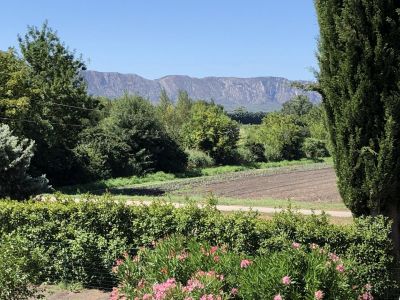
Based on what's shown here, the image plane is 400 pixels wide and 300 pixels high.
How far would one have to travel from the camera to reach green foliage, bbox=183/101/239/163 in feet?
171

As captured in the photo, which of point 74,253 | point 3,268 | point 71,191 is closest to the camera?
point 3,268

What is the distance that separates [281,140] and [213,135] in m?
11.9

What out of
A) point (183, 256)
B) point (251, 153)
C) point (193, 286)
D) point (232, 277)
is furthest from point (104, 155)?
point (193, 286)

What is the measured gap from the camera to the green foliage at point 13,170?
1415 cm

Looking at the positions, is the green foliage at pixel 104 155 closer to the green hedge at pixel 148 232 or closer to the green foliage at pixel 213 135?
the green foliage at pixel 213 135

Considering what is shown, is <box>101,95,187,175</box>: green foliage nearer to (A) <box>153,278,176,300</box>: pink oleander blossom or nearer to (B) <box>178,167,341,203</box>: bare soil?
(B) <box>178,167,341,203</box>: bare soil

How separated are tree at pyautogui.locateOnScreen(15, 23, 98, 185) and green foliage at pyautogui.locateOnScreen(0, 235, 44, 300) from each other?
87.1ft

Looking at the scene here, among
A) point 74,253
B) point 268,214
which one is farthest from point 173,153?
point 74,253

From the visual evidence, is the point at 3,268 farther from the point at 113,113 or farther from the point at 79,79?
the point at 113,113

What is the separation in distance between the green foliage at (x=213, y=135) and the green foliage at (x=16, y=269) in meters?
45.2

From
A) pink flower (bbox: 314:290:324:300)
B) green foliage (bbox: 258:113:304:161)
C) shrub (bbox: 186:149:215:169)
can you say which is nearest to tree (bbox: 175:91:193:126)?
green foliage (bbox: 258:113:304:161)

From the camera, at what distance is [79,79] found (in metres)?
37.3

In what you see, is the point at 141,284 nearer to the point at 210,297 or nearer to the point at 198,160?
the point at 210,297

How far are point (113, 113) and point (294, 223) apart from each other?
37.0 meters
